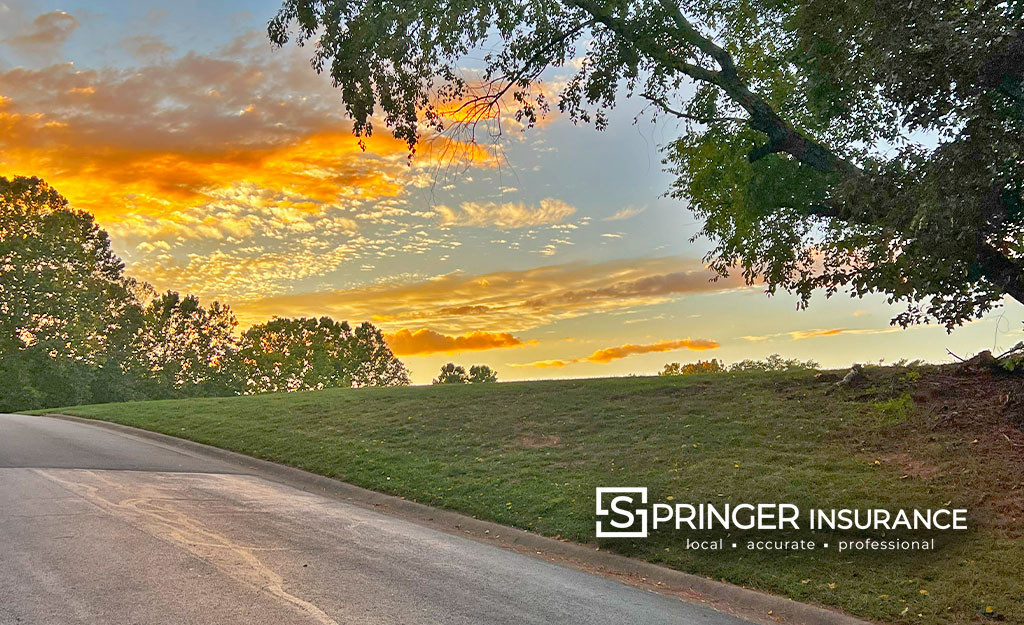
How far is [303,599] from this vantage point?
5.73 meters

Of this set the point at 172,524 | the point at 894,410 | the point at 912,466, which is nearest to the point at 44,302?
the point at 172,524

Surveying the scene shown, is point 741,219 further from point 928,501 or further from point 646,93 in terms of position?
point 928,501

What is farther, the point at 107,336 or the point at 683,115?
the point at 107,336

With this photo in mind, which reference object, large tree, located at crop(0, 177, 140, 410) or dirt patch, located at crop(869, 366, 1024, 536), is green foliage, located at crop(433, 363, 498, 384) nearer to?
large tree, located at crop(0, 177, 140, 410)

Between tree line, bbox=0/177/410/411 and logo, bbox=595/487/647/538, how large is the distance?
1768 inches

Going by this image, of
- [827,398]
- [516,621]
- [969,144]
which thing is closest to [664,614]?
[516,621]

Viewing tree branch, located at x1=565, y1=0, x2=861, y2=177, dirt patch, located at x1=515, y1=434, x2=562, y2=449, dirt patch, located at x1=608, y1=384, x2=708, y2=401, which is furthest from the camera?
dirt patch, located at x1=608, y1=384, x2=708, y2=401

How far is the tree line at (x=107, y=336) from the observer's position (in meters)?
43.6

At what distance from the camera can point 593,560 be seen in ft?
26.8

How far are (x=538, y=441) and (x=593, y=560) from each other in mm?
5930

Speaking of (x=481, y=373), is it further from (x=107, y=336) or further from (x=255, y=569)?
(x=255, y=569)

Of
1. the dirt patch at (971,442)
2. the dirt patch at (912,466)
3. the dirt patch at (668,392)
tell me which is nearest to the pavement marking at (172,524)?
the dirt patch at (971,442)

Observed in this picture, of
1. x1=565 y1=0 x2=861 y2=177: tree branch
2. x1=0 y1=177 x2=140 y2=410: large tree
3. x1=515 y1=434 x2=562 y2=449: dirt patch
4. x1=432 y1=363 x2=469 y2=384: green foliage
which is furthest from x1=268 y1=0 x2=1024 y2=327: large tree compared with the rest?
x1=432 y1=363 x2=469 y2=384: green foliage

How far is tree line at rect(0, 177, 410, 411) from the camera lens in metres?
43.6
